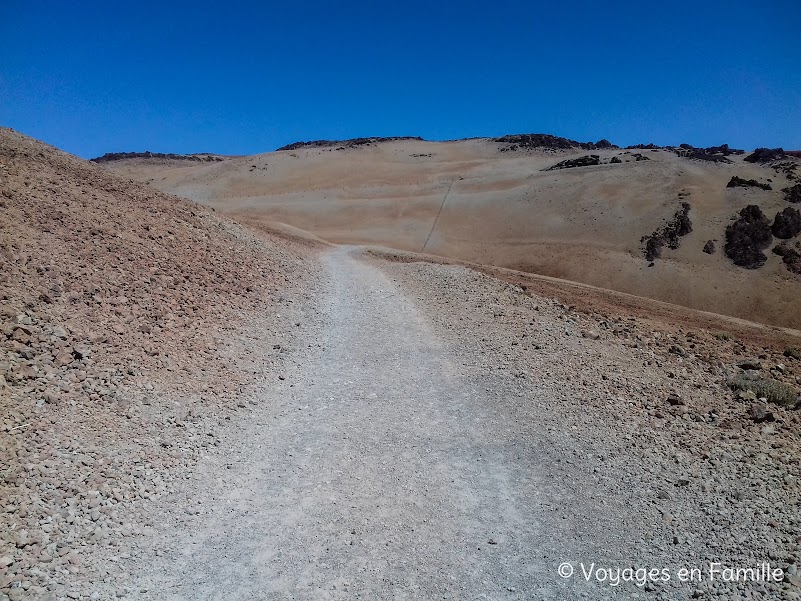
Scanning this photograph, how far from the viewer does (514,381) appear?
10359 millimetres

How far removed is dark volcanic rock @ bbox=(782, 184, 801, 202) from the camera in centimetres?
4256

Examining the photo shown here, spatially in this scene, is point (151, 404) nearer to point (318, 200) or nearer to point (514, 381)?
point (514, 381)

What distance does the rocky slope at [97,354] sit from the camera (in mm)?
5539

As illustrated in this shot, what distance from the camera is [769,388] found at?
9.28 m

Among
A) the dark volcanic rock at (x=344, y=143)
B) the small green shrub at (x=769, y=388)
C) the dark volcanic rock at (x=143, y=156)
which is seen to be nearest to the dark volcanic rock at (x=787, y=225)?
the small green shrub at (x=769, y=388)

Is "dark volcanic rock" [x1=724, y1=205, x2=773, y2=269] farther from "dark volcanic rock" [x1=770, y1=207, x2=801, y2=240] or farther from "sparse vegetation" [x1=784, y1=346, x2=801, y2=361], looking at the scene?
"sparse vegetation" [x1=784, y1=346, x2=801, y2=361]

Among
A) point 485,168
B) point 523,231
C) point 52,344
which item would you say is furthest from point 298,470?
point 485,168

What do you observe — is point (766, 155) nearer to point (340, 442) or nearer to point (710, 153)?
point (710, 153)

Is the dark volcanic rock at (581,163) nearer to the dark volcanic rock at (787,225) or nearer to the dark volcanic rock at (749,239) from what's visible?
the dark volcanic rock at (749,239)

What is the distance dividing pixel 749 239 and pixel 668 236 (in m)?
5.24

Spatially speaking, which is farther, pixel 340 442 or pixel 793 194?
pixel 793 194

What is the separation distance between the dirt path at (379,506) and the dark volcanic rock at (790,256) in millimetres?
36178

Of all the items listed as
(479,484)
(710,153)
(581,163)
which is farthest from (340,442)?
(710,153)

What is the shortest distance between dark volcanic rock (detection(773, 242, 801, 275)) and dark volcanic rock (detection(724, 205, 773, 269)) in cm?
82
